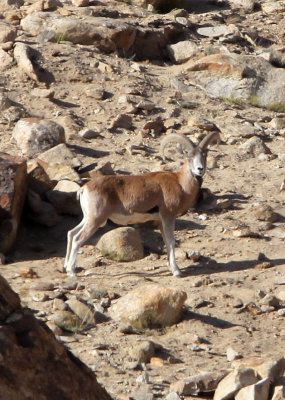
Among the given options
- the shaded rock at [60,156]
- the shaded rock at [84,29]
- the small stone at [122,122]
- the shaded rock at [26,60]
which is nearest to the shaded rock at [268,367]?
the shaded rock at [60,156]

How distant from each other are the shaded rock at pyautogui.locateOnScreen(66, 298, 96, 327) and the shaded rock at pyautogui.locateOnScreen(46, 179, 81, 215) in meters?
3.46

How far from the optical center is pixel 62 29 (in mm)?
20156

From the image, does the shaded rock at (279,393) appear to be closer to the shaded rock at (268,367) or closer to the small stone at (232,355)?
the shaded rock at (268,367)

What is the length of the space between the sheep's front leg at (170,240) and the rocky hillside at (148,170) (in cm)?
21

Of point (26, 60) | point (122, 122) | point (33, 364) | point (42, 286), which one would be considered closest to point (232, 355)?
point (42, 286)

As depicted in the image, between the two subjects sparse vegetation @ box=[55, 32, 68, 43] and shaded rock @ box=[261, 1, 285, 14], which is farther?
shaded rock @ box=[261, 1, 285, 14]

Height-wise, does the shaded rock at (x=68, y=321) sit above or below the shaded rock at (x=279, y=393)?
below

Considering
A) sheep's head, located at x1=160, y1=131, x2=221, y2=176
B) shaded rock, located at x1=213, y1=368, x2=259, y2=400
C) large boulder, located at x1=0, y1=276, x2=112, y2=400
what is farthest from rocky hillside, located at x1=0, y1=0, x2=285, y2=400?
large boulder, located at x1=0, y1=276, x2=112, y2=400

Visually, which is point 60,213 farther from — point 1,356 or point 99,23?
point 1,356

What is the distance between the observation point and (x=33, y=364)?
16.4 feet

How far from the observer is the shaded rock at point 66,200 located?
13969 millimetres

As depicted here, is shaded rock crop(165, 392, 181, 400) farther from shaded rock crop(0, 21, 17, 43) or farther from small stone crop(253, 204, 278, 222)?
shaded rock crop(0, 21, 17, 43)

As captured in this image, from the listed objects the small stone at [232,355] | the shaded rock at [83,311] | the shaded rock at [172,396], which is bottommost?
the shaded rock at [83,311]

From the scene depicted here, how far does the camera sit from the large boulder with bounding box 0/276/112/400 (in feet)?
15.9
